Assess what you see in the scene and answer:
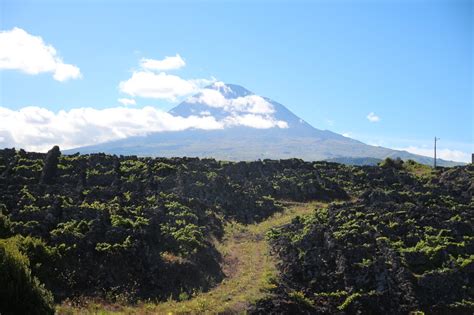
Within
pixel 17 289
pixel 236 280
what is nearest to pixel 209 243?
pixel 236 280

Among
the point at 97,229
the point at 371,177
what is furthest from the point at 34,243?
the point at 371,177

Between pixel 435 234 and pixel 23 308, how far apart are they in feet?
78.2

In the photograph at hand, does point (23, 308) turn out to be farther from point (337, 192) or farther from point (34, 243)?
point (337, 192)

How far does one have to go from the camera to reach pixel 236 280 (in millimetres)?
26109

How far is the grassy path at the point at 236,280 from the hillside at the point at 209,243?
0.16 m

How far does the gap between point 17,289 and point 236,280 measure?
1352 centimetres

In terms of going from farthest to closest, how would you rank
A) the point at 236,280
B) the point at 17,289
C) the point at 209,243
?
1. the point at 209,243
2. the point at 236,280
3. the point at 17,289

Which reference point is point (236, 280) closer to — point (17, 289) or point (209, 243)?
point (209, 243)

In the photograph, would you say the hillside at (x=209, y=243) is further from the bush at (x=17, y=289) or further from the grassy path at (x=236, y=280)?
the grassy path at (x=236, y=280)

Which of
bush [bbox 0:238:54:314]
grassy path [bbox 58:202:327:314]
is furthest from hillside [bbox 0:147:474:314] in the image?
grassy path [bbox 58:202:327:314]

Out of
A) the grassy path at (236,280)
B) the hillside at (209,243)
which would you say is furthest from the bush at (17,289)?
the grassy path at (236,280)

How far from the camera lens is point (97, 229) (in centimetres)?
2741

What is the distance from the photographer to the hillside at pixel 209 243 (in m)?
22.3

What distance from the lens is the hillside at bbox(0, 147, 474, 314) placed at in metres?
22.3
